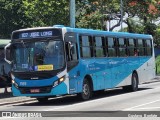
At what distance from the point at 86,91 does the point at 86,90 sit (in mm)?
45

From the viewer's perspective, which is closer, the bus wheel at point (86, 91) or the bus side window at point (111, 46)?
the bus wheel at point (86, 91)

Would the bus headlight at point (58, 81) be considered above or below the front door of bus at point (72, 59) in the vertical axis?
below

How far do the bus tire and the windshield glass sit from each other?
1953 mm

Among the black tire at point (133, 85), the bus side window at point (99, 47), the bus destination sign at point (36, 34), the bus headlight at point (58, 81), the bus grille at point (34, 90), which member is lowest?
the black tire at point (133, 85)

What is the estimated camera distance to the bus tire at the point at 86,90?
19344 mm

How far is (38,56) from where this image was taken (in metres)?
18.1

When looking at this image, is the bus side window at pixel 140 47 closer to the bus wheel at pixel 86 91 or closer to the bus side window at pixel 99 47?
the bus side window at pixel 99 47

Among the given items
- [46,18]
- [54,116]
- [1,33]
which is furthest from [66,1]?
[1,33]

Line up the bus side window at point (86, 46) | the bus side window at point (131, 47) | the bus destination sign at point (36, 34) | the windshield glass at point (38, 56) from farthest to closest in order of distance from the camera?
1. the bus side window at point (131, 47)
2. the bus side window at point (86, 46)
3. the bus destination sign at point (36, 34)
4. the windshield glass at point (38, 56)

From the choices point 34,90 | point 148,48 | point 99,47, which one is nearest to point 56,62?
point 34,90

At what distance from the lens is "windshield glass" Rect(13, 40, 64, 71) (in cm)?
1792

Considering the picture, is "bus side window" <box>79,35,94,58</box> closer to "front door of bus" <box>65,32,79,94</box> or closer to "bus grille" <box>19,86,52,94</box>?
"front door of bus" <box>65,32,79,94</box>

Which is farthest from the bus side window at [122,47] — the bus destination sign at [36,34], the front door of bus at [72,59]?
the bus destination sign at [36,34]

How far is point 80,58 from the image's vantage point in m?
19.0
